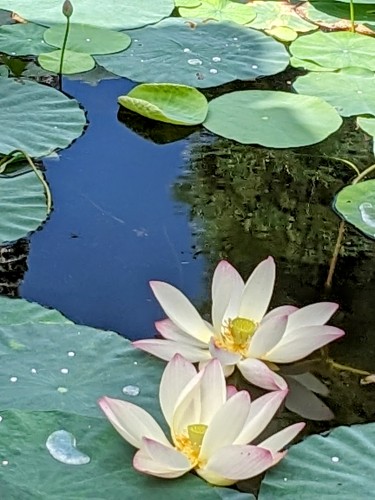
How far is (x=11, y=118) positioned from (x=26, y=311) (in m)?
0.51

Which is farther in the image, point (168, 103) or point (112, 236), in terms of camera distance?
point (168, 103)

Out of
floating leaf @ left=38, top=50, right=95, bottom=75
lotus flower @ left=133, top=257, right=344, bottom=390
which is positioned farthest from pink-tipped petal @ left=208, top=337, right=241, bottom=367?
floating leaf @ left=38, top=50, right=95, bottom=75

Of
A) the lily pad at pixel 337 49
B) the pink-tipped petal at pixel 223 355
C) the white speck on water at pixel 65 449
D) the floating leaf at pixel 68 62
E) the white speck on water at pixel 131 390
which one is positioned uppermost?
the lily pad at pixel 337 49

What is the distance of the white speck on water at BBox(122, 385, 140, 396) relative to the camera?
91 centimetres

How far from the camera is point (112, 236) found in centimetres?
122

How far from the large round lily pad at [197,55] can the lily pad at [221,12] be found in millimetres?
74

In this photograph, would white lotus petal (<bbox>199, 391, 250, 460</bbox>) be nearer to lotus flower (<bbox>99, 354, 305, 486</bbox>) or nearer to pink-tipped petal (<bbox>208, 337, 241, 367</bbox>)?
lotus flower (<bbox>99, 354, 305, 486</bbox>)

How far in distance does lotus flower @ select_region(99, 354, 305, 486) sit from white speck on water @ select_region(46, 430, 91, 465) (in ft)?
0.15

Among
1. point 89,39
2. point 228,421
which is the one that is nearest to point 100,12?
point 89,39

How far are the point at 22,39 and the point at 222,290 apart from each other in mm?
999

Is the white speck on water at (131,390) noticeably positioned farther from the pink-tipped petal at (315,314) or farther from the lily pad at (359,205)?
the lily pad at (359,205)

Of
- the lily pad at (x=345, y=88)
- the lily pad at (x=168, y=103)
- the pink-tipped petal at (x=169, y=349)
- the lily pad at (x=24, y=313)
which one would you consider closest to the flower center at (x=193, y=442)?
the pink-tipped petal at (x=169, y=349)

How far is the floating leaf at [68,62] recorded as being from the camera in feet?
5.51

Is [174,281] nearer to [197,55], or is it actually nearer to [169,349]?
[169,349]
